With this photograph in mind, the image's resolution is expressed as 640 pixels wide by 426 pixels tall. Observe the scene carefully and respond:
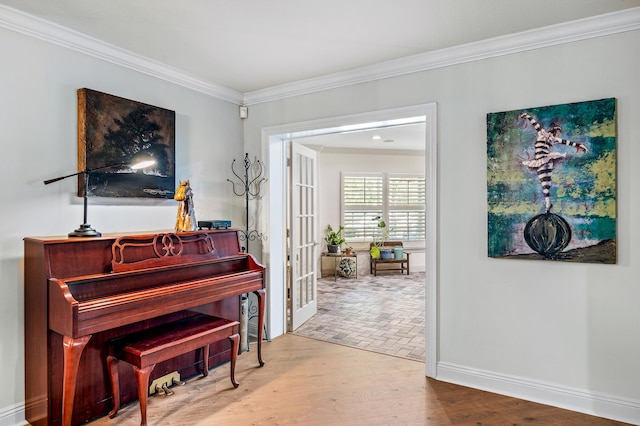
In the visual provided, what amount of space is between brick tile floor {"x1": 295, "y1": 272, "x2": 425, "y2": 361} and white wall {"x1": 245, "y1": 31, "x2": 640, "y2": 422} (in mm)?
810

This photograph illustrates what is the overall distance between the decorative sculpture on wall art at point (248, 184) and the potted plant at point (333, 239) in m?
3.51

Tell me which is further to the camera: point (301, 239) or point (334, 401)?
point (301, 239)

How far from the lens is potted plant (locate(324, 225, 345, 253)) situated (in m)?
7.30

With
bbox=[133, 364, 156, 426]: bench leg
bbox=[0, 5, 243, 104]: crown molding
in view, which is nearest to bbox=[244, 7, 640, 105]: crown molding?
bbox=[0, 5, 243, 104]: crown molding

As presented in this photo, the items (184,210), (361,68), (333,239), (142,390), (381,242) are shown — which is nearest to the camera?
(142,390)

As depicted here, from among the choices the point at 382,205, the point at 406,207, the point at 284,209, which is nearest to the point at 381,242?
the point at 382,205

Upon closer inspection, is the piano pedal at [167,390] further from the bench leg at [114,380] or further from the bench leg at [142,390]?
the bench leg at [142,390]

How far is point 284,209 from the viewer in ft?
13.1

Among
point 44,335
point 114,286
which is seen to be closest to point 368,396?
point 114,286

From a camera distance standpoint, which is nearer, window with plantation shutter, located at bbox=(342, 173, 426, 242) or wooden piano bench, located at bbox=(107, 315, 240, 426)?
wooden piano bench, located at bbox=(107, 315, 240, 426)

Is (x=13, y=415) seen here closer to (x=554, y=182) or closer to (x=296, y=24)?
(x=296, y=24)

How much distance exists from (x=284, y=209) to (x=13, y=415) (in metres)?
2.60

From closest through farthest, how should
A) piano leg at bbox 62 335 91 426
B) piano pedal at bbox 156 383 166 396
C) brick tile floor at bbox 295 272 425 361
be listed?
piano leg at bbox 62 335 91 426 < piano pedal at bbox 156 383 166 396 < brick tile floor at bbox 295 272 425 361

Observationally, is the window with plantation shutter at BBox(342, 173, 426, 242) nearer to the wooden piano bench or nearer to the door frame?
the door frame
